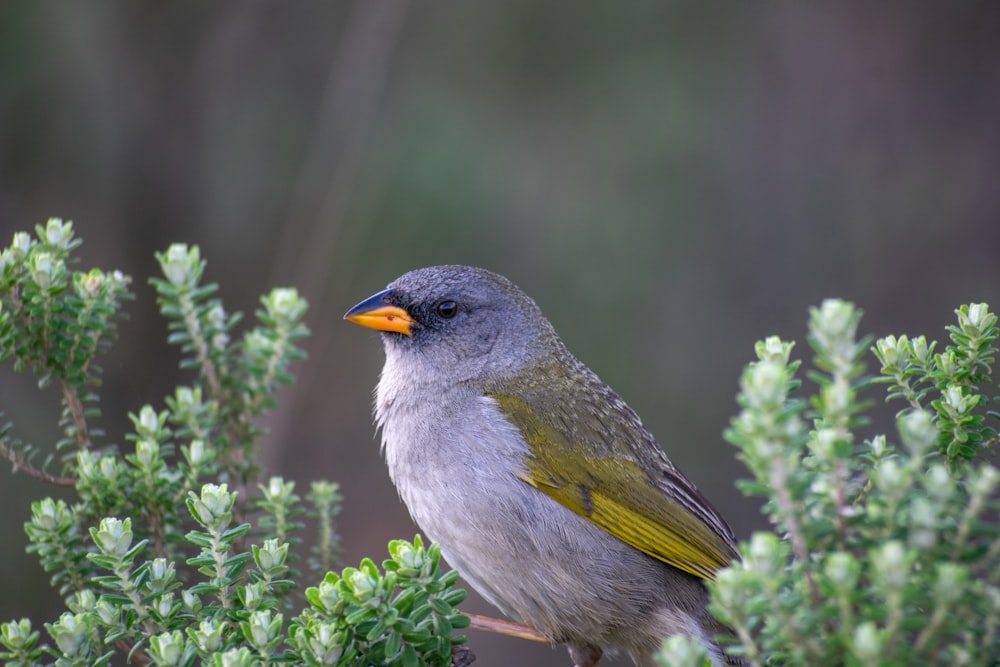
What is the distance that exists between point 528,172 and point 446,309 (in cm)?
302

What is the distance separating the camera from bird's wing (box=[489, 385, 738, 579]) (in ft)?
11.4

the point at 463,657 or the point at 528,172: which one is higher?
the point at 528,172

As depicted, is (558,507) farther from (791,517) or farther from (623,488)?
(791,517)

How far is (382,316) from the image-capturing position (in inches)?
160

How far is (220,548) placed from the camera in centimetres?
244

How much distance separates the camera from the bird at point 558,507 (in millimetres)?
3416

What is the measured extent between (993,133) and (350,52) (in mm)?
4326

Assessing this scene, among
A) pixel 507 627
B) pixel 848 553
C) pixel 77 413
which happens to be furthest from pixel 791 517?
pixel 77 413

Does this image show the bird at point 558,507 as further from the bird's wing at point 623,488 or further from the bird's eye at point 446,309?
the bird's eye at point 446,309

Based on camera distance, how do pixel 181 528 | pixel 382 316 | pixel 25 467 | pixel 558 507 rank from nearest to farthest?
pixel 25 467, pixel 181 528, pixel 558 507, pixel 382 316

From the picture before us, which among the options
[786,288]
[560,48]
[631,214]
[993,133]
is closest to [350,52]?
[560,48]

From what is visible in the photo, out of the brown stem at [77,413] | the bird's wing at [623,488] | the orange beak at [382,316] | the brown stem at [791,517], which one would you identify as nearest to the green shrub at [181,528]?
the brown stem at [77,413]

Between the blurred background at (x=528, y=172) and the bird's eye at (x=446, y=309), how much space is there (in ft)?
6.06

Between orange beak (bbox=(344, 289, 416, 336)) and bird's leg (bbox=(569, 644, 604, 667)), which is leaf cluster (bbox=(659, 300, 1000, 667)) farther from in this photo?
orange beak (bbox=(344, 289, 416, 336))
